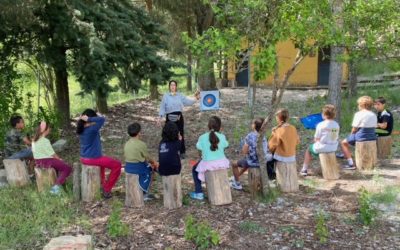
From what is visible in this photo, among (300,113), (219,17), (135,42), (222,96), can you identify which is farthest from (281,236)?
(222,96)

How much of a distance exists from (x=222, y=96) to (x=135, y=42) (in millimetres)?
10175

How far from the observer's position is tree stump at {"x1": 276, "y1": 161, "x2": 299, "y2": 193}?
24.1 feet

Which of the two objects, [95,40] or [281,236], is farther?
[95,40]

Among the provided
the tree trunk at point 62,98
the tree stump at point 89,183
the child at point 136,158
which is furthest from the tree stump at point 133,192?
the tree trunk at point 62,98

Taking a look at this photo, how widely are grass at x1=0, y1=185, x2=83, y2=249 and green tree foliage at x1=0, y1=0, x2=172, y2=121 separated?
3.14 meters

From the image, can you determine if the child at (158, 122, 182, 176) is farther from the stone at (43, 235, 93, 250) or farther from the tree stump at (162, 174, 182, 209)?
the stone at (43, 235, 93, 250)

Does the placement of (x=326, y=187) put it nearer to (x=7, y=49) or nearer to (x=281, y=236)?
(x=281, y=236)

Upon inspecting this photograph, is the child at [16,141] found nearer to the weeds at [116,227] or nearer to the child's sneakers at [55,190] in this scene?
the child's sneakers at [55,190]

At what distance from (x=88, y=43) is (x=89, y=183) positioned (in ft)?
12.8

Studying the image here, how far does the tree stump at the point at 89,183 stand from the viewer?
7.05 m

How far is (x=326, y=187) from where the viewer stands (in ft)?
25.3

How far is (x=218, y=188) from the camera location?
6.87m

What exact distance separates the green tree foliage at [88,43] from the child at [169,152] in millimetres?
3007

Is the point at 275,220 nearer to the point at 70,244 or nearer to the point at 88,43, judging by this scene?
the point at 70,244
